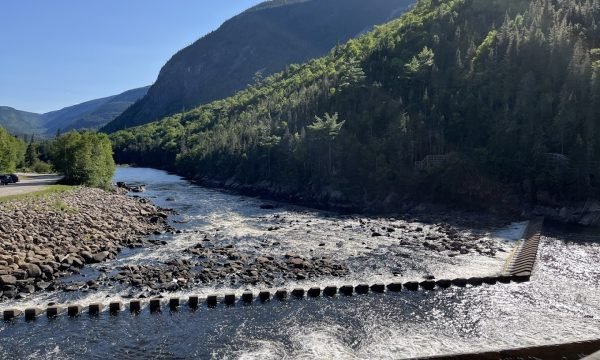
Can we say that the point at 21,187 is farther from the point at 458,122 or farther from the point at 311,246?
the point at 458,122

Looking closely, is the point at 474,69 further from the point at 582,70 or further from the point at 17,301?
the point at 17,301

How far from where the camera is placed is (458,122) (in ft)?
394

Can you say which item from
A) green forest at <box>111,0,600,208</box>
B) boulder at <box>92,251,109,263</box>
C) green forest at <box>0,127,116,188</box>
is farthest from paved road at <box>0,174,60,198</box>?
green forest at <box>111,0,600,208</box>

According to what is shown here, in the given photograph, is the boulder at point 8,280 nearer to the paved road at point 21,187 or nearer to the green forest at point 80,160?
the paved road at point 21,187

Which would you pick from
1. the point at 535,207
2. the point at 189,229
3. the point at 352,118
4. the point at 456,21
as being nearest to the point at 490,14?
the point at 456,21

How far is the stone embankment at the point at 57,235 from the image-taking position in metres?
44.1

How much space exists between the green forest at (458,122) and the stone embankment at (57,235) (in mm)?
58210

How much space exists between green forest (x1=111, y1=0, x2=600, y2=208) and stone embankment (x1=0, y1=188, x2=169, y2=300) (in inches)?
2292

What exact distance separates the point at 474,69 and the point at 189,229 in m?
99.8

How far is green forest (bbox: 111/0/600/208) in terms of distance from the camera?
3789 inches

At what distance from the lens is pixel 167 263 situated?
50969 millimetres

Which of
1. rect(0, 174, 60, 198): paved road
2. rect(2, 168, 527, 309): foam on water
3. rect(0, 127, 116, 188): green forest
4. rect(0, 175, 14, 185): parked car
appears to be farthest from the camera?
rect(0, 127, 116, 188): green forest

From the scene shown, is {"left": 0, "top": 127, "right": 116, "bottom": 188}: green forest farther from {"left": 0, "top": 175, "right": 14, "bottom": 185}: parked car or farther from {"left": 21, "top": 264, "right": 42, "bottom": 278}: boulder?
{"left": 21, "top": 264, "right": 42, "bottom": 278}: boulder

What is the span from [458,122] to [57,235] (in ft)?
327
